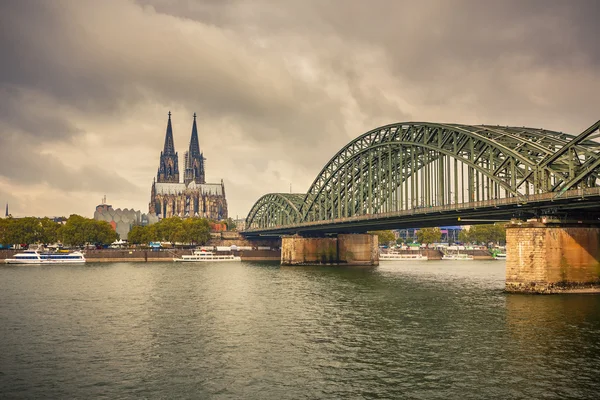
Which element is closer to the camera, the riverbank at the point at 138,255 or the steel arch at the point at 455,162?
the steel arch at the point at 455,162

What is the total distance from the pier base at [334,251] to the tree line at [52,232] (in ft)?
225

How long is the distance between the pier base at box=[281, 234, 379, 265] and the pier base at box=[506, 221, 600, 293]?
77.1 metres

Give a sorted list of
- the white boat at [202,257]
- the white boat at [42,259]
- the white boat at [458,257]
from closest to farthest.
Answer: the white boat at [42,259] → the white boat at [202,257] → the white boat at [458,257]

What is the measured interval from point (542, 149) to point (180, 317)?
149 ft

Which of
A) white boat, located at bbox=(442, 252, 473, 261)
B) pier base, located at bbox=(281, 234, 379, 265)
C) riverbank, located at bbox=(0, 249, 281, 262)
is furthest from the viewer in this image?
white boat, located at bbox=(442, 252, 473, 261)

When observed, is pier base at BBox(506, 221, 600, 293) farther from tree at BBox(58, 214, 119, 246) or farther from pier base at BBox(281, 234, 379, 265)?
tree at BBox(58, 214, 119, 246)

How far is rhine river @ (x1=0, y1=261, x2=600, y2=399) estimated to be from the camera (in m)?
28.2

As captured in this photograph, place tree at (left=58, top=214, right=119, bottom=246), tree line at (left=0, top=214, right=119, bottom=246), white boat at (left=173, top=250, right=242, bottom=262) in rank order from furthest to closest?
tree at (left=58, top=214, right=119, bottom=246)
tree line at (left=0, top=214, right=119, bottom=246)
white boat at (left=173, top=250, right=242, bottom=262)

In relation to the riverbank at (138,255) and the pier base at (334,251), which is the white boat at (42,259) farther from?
the pier base at (334,251)

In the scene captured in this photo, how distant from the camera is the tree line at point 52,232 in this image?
536 ft

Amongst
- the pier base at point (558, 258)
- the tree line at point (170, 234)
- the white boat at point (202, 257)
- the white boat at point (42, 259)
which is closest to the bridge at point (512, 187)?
the pier base at point (558, 258)

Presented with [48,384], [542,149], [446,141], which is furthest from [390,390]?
[446,141]

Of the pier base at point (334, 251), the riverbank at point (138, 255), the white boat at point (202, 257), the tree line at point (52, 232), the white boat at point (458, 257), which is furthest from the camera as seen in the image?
the white boat at point (458, 257)

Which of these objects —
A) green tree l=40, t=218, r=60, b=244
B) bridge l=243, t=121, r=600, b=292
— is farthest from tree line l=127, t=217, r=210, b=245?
bridge l=243, t=121, r=600, b=292
